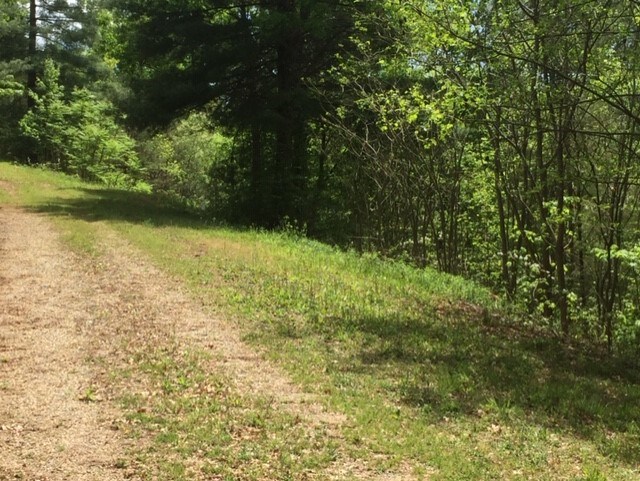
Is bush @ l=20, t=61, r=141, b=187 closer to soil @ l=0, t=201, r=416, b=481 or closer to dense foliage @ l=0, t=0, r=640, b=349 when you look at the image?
dense foliage @ l=0, t=0, r=640, b=349

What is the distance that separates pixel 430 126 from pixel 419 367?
7.82m

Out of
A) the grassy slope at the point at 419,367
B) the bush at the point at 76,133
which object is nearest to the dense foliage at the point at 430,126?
the bush at the point at 76,133

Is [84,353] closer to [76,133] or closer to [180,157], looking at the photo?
[76,133]

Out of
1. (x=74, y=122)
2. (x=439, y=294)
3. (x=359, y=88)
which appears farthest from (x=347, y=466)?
(x=74, y=122)

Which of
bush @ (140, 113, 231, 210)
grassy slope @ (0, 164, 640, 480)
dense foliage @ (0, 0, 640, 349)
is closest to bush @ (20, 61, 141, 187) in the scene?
dense foliage @ (0, 0, 640, 349)

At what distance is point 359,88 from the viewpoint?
16.4 metres

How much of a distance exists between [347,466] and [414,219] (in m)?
14.0

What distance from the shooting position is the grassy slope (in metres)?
4.73

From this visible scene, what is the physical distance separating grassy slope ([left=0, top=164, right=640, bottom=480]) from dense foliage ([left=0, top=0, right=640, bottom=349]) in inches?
65.3

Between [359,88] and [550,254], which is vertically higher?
[359,88]

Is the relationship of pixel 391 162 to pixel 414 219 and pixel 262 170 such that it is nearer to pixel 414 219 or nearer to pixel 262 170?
pixel 414 219

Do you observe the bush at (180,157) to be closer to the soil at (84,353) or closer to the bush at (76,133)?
the bush at (76,133)

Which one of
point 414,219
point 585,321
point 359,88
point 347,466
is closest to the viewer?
point 347,466

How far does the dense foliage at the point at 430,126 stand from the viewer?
8656 millimetres
